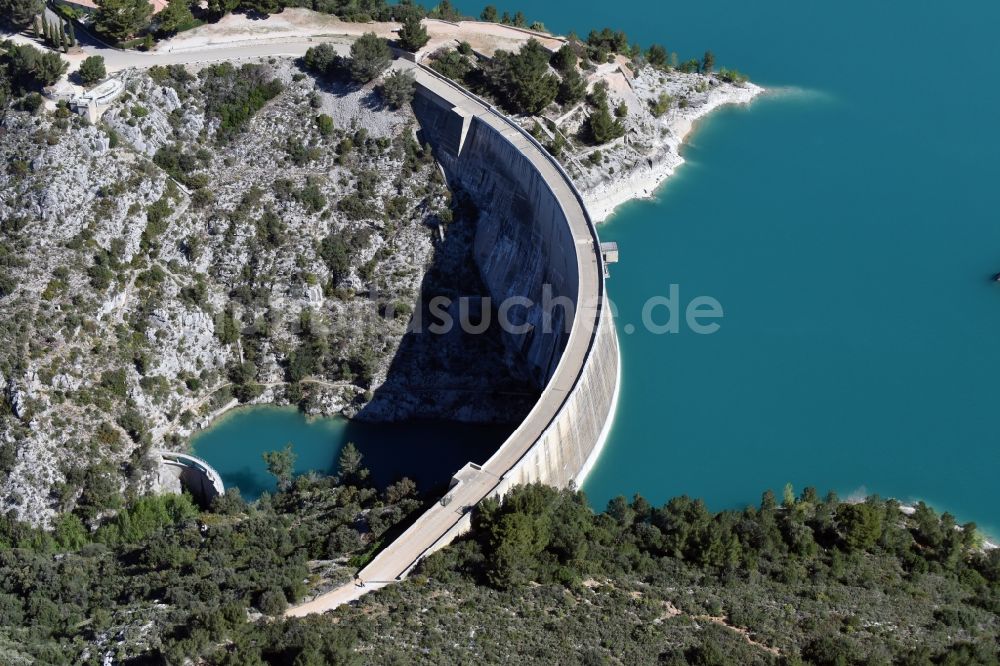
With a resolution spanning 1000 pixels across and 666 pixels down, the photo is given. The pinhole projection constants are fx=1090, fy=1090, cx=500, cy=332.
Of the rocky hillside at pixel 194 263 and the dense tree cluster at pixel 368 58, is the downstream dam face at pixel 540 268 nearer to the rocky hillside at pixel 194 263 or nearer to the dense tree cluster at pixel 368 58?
the rocky hillside at pixel 194 263

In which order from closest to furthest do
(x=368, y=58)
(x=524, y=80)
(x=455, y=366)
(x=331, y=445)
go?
(x=331, y=445), (x=455, y=366), (x=368, y=58), (x=524, y=80)

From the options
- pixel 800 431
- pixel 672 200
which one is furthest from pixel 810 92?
pixel 800 431

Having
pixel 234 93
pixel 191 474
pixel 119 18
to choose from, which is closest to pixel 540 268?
pixel 234 93

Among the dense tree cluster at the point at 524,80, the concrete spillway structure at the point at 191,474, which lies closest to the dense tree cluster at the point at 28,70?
the concrete spillway structure at the point at 191,474

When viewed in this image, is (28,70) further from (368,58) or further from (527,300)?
(527,300)

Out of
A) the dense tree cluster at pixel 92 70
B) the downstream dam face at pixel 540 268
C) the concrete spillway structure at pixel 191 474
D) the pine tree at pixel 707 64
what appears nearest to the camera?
the downstream dam face at pixel 540 268

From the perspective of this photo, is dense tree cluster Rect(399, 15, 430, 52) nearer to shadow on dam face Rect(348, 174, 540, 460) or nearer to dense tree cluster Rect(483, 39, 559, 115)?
dense tree cluster Rect(483, 39, 559, 115)

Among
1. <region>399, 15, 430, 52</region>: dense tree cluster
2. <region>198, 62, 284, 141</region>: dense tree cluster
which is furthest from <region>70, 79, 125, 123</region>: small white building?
<region>399, 15, 430, 52</region>: dense tree cluster
